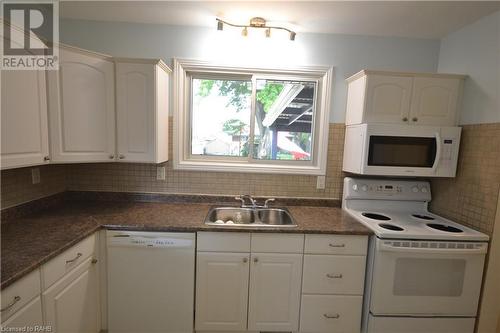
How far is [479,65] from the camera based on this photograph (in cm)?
174

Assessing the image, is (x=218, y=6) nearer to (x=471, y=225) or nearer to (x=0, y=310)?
(x=0, y=310)

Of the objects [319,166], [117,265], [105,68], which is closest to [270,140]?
[319,166]

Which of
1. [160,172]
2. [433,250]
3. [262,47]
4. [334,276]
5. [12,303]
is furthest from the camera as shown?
[160,172]

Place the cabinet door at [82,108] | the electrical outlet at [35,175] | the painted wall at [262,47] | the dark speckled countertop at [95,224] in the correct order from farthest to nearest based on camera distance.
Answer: the painted wall at [262,47] → the electrical outlet at [35,175] → the cabinet door at [82,108] → the dark speckled countertop at [95,224]

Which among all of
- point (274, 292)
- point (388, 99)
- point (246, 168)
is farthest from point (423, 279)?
point (246, 168)

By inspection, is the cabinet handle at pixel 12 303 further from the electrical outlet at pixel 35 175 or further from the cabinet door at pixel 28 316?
the electrical outlet at pixel 35 175

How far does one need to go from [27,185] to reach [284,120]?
2117 millimetres

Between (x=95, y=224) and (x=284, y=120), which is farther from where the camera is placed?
(x=284, y=120)

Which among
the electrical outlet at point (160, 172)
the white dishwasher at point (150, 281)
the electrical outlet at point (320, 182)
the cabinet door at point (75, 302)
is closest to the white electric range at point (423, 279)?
the electrical outlet at point (320, 182)

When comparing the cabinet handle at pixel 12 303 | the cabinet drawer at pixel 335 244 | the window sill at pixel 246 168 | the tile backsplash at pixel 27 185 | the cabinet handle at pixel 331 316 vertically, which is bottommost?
the cabinet handle at pixel 331 316

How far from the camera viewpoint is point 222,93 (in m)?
2.21

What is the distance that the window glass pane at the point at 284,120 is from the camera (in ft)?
7.22

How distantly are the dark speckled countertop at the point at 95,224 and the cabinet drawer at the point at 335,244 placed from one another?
5cm
